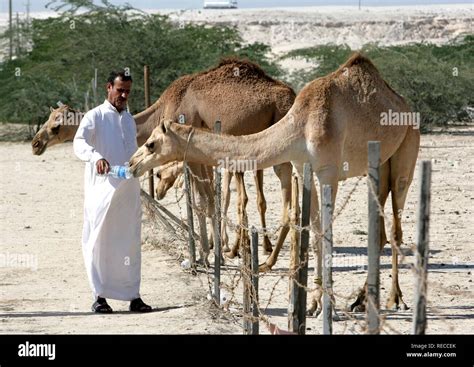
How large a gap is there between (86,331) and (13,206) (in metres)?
8.80

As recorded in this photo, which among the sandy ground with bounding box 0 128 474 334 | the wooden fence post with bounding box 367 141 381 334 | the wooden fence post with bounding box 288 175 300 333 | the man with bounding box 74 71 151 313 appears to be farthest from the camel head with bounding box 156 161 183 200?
the wooden fence post with bounding box 367 141 381 334

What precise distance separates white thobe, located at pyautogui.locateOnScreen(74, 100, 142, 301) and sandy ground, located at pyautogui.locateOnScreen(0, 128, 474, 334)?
0.29m

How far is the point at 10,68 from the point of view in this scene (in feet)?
111

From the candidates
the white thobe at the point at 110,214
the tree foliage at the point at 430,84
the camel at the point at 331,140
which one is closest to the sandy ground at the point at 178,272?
the white thobe at the point at 110,214

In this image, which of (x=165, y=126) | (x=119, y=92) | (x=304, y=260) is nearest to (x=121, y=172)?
(x=165, y=126)

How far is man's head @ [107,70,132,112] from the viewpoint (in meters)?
10.1

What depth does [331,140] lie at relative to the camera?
34.9 ft

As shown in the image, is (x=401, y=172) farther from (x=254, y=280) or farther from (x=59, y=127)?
(x=59, y=127)

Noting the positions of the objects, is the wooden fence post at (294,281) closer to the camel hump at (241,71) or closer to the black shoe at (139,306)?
the black shoe at (139,306)

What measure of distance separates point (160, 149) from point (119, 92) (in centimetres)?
59

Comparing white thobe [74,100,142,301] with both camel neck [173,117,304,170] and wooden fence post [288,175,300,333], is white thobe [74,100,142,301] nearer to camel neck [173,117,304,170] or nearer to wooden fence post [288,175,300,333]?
camel neck [173,117,304,170]

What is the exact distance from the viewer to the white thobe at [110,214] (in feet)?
33.2
